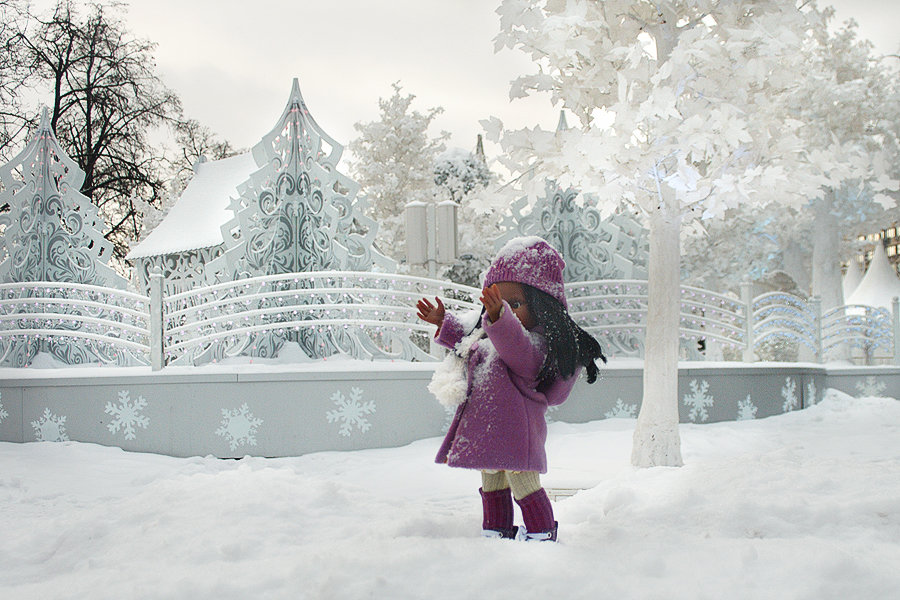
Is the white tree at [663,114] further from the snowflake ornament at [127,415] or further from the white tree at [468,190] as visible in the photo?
the white tree at [468,190]

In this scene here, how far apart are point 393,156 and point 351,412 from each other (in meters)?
16.0

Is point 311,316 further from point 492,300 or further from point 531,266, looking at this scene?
point 492,300

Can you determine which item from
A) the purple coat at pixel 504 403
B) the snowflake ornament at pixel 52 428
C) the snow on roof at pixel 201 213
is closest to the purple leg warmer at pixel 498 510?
the purple coat at pixel 504 403

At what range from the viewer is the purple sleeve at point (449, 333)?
3914 mm

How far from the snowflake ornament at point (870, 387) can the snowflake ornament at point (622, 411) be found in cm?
472

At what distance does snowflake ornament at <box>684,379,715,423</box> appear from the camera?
29.7 ft

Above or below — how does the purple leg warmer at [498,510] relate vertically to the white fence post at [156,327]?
below

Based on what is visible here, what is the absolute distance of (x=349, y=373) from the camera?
7.60m

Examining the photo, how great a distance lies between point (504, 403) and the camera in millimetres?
3600

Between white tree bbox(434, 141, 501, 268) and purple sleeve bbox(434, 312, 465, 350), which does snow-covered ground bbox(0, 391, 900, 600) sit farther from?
white tree bbox(434, 141, 501, 268)

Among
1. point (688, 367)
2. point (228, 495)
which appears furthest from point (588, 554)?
point (688, 367)

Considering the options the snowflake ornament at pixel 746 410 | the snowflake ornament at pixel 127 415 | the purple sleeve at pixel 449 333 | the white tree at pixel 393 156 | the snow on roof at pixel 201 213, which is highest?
the white tree at pixel 393 156

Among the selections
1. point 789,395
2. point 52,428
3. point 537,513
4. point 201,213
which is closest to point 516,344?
point 537,513

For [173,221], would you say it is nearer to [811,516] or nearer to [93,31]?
[93,31]
